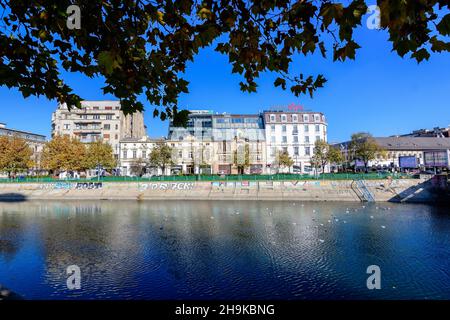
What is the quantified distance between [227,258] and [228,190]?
147 ft

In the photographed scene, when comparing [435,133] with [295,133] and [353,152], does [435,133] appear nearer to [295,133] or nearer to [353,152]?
[353,152]

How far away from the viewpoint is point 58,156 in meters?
76.6

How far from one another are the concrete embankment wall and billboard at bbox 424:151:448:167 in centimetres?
4956

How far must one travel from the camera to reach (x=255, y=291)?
1432 cm

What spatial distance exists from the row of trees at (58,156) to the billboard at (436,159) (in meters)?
107

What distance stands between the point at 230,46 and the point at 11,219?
140ft

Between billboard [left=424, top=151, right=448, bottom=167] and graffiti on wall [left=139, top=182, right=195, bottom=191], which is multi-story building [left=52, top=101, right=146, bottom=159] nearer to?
graffiti on wall [left=139, top=182, right=195, bottom=191]

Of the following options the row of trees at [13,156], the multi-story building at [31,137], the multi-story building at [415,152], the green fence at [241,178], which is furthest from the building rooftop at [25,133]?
the multi-story building at [415,152]

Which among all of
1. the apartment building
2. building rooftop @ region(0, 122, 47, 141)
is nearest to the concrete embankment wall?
the apartment building

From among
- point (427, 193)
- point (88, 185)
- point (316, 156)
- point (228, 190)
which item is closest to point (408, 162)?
point (316, 156)

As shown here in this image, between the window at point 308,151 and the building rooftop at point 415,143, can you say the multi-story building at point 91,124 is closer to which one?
the window at point 308,151

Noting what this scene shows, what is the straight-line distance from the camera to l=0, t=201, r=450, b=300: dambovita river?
573 inches

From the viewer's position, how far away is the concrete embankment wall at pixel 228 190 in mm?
57750
